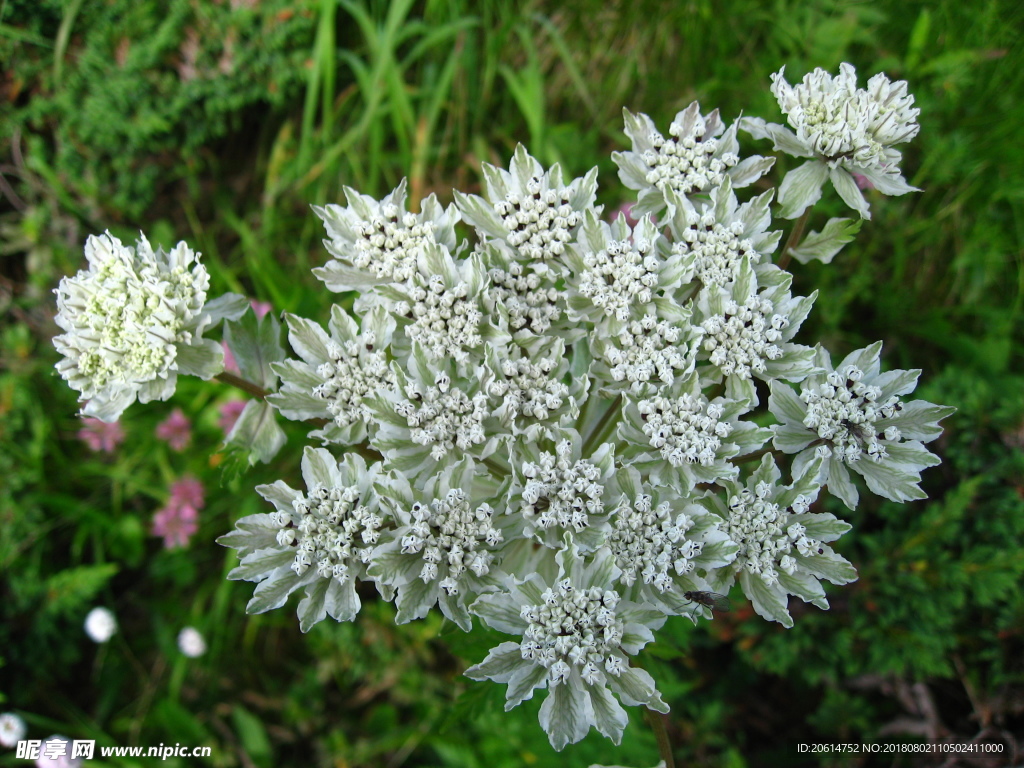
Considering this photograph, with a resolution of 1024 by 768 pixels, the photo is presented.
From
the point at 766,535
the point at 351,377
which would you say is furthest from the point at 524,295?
the point at 766,535

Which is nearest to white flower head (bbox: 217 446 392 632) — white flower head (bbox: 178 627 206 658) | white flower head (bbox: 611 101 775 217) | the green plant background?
the green plant background

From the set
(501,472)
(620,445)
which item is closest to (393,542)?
(501,472)

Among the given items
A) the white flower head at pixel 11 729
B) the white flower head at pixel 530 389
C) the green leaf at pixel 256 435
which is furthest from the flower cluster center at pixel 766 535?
the white flower head at pixel 11 729

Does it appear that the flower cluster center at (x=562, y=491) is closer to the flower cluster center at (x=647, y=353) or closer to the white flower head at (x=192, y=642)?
the flower cluster center at (x=647, y=353)

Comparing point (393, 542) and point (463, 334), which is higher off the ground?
point (463, 334)

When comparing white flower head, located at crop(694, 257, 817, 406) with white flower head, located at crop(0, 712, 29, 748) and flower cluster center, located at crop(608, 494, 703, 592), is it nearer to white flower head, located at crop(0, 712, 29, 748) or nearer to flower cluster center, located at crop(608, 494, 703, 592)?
flower cluster center, located at crop(608, 494, 703, 592)

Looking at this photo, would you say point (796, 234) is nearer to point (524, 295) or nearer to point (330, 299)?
point (524, 295)

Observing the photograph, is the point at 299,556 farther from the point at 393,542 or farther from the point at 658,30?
the point at 658,30
